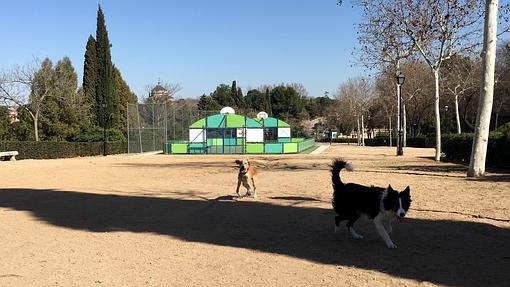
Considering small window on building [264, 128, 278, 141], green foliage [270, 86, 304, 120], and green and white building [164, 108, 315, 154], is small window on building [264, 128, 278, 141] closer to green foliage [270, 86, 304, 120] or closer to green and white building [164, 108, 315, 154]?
green and white building [164, 108, 315, 154]

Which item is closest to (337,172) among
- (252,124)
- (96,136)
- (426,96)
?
(252,124)

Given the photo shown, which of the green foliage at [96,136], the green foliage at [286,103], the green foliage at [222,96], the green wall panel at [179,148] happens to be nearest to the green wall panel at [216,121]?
the green wall panel at [179,148]

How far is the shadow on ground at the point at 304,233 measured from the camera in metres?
5.80

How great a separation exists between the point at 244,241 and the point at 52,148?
3511 centimetres

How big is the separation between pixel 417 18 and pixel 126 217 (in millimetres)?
19997

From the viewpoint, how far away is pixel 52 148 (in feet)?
129

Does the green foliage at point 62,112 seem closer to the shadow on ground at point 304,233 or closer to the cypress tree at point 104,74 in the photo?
the cypress tree at point 104,74

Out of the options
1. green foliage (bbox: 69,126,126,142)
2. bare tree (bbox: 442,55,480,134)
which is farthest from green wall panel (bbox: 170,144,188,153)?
bare tree (bbox: 442,55,480,134)

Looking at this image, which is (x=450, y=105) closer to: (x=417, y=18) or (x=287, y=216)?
(x=417, y=18)

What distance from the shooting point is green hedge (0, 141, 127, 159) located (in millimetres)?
36991

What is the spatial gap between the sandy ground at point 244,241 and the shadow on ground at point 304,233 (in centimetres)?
2

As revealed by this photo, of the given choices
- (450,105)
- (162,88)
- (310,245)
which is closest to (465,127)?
(450,105)

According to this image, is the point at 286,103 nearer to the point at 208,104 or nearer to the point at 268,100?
the point at 268,100

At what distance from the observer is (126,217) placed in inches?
394
